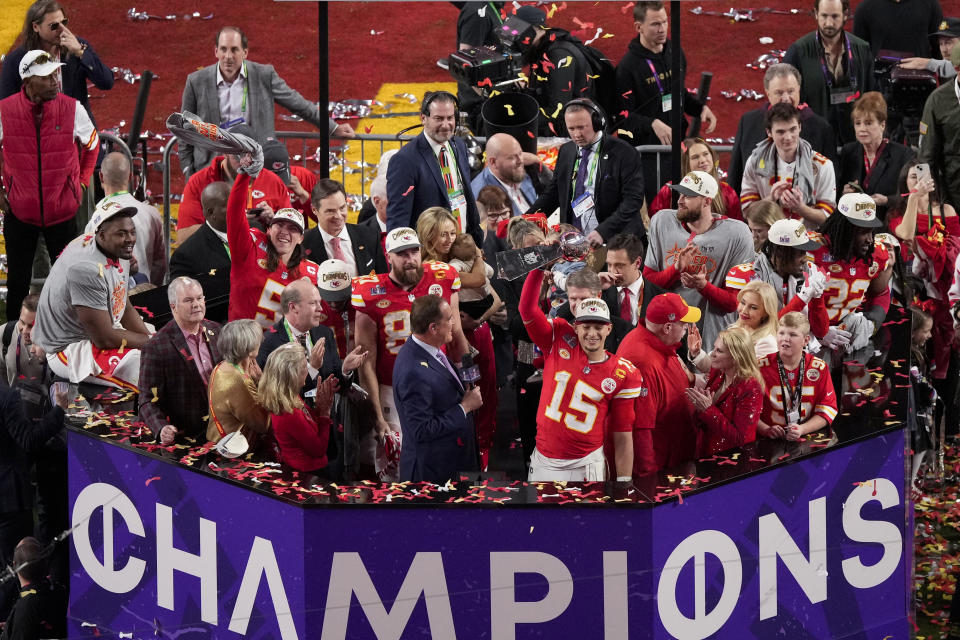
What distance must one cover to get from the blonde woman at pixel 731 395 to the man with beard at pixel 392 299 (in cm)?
134

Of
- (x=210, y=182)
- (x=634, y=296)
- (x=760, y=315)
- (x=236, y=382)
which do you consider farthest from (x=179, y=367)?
(x=760, y=315)

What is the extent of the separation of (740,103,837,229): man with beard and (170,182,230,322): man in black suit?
10.7 ft

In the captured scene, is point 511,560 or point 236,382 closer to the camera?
point 511,560

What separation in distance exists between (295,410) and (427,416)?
666 millimetres

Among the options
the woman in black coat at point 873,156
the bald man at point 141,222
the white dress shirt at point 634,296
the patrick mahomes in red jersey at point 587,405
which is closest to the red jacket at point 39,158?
the bald man at point 141,222

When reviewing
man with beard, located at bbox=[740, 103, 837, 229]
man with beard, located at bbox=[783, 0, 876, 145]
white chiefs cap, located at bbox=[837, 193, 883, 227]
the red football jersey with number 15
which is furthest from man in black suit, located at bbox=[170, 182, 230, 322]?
man with beard, located at bbox=[783, 0, 876, 145]

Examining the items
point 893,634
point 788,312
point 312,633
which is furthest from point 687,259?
point 312,633

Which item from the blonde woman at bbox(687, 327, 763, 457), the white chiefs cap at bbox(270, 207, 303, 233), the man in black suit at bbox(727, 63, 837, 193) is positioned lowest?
the blonde woman at bbox(687, 327, 763, 457)

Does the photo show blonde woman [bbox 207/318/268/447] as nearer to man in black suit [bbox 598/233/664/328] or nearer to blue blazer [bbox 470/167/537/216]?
man in black suit [bbox 598/233/664/328]

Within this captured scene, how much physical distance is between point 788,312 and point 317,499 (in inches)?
107

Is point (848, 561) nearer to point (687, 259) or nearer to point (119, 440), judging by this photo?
point (687, 259)

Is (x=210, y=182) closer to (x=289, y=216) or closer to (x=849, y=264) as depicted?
(x=289, y=216)

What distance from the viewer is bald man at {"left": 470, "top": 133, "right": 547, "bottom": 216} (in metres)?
11.2

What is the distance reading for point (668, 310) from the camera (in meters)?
8.37
